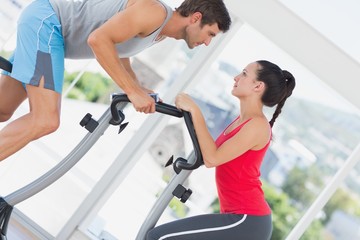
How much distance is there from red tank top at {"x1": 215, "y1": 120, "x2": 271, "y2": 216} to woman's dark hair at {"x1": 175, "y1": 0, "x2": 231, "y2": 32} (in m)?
0.49

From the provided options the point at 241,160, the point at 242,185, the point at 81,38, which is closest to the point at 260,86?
the point at 241,160

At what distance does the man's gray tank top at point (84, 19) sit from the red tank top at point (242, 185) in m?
0.60

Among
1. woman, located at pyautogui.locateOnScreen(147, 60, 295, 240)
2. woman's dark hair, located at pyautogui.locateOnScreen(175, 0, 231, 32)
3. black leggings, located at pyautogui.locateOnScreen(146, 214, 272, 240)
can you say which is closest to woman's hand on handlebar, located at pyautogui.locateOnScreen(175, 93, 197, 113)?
woman, located at pyautogui.locateOnScreen(147, 60, 295, 240)

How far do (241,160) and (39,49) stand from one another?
3.26ft

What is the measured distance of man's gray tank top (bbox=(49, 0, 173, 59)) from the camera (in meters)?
2.44

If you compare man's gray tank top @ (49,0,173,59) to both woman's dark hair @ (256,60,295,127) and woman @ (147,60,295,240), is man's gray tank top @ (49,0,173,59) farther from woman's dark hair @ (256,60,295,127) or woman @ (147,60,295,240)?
woman's dark hair @ (256,60,295,127)

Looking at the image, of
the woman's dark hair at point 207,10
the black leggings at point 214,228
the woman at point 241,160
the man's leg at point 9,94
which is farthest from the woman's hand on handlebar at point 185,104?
the man's leg at point 9,94

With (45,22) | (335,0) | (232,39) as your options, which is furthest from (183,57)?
(45,22)

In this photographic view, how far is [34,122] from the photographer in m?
2.30

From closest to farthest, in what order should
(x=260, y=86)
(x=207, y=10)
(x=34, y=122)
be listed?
(x=34, y=122), (x=207, y=10), (x=260, y=86)

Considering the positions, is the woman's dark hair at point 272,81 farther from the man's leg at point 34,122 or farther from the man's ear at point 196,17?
the man's leg at point 34,122

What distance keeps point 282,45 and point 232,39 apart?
1.35 ft

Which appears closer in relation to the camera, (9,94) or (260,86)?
(9,94)

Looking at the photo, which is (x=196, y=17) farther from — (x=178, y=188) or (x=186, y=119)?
(x=178, y=188)
